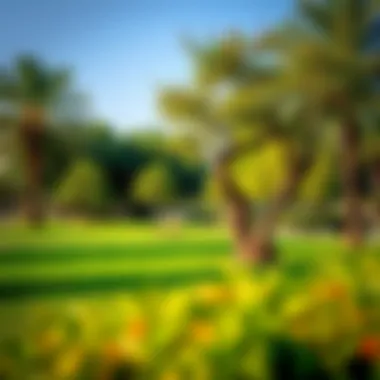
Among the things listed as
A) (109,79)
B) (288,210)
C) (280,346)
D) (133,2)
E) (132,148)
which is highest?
(133,2)

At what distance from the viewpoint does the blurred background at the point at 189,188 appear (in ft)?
4.21

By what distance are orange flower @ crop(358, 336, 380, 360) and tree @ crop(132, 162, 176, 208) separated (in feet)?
1.40

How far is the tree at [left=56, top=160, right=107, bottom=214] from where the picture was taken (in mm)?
1320

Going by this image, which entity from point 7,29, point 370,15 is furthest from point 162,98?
point 370,15

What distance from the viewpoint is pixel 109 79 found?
1.34m

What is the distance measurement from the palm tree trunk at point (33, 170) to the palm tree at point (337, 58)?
1.43 feet

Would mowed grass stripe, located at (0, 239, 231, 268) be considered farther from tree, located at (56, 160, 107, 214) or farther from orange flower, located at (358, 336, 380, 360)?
orange flower, located at (358, 336, 380, 360)

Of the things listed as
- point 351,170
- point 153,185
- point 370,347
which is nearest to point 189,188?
point 153,185

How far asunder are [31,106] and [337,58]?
0.56 m

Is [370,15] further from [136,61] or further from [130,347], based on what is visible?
[130,347]

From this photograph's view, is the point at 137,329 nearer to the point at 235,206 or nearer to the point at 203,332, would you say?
the point at 203,332

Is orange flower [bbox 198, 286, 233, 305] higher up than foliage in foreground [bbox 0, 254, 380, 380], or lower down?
higher up

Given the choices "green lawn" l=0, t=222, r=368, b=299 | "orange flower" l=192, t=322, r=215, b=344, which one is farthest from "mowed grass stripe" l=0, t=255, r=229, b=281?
"orange flower" l=192, t=322, r=215, b=344

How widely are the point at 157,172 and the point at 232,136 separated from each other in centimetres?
15
